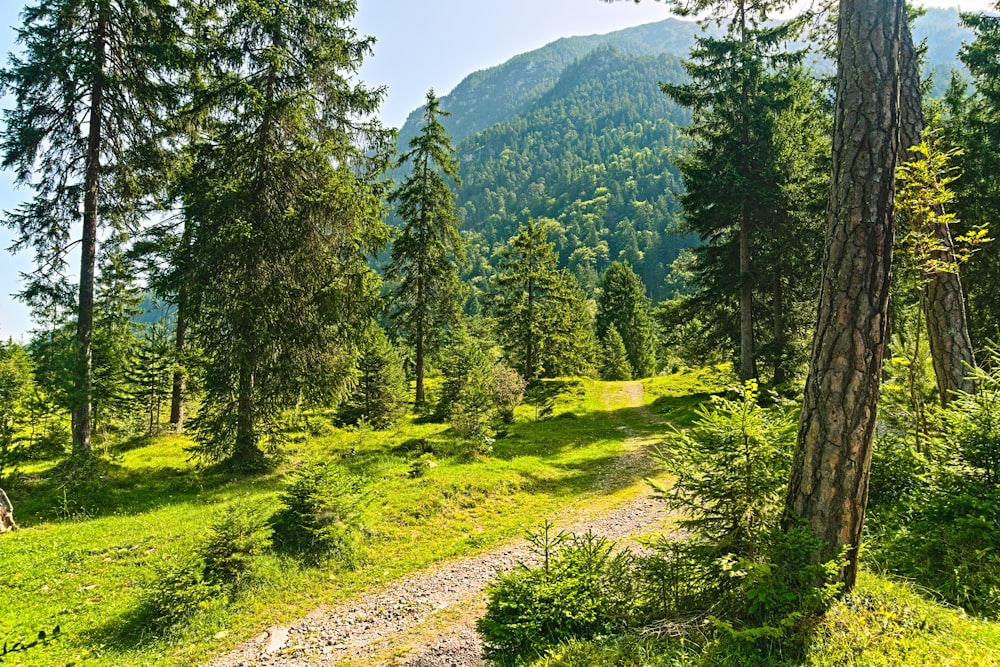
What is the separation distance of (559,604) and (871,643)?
2678 millimetres

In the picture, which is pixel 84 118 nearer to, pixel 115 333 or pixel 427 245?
pixel 115 333

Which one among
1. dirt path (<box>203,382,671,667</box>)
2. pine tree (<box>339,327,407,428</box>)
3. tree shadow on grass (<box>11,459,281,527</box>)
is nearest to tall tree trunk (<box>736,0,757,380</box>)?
dirt path (<box>203,382,671,667</box>)

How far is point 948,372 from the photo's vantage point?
6629 millimetres

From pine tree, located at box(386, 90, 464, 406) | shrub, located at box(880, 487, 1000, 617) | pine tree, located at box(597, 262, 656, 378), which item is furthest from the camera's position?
pine tree, located at box(597, 262, 656, 378)

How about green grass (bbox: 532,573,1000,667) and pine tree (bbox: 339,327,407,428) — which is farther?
pine tree (bbox: 339,327,407,428)

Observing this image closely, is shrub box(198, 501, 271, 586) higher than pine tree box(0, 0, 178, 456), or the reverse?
pine tree box(0, 0, 178, 456)

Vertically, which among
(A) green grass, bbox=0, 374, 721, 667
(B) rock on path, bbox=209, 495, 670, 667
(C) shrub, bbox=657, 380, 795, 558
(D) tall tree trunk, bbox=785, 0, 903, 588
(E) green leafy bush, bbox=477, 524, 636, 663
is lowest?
(B) rock on path, bbox=209, 495, 670, 667

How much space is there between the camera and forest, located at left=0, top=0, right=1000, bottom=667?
4055mm

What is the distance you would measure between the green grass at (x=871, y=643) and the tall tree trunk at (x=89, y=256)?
13773 mm

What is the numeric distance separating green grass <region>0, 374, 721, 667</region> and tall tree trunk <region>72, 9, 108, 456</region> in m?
1.53

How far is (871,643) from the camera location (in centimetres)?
362

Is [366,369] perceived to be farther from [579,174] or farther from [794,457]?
[579,174]

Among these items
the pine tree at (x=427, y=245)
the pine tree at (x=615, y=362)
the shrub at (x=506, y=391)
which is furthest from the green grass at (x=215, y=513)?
the pine tree at (x=615, y=362)

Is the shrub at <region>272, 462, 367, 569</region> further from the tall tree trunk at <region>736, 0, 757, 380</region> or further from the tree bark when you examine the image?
the tree bark
